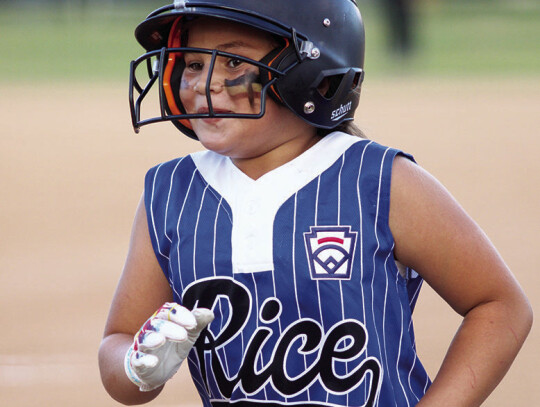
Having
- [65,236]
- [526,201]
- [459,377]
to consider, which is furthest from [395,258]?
[526,201]

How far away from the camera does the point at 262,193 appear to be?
2316mm

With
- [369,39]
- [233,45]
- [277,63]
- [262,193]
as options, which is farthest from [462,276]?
[369,39]

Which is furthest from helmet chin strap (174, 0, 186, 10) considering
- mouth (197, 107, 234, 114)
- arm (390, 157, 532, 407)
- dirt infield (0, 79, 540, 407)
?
dirt infield (0, 79, 540, 407)

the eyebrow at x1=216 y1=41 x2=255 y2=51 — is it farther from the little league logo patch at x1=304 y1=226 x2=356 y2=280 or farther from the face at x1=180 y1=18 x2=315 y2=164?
the little league logo patch at x1=304 y1=226 x2=356 y2=280

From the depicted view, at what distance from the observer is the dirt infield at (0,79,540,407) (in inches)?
185

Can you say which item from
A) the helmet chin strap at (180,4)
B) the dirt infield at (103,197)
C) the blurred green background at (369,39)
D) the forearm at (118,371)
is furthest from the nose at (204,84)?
the blurred green background at (369,39)

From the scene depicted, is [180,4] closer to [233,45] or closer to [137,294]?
[233,45]

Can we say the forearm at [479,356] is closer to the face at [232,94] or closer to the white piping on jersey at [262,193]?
the white piping on jersey at [262,193]

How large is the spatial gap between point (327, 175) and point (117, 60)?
2065 cm

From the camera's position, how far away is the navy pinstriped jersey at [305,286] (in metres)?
2.18

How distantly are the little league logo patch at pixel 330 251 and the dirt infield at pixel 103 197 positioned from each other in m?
2.20

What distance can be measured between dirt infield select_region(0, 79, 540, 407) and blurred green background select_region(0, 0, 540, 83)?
3.27 m

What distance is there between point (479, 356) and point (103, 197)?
6783 mm

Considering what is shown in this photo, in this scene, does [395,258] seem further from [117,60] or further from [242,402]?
[117,60]
